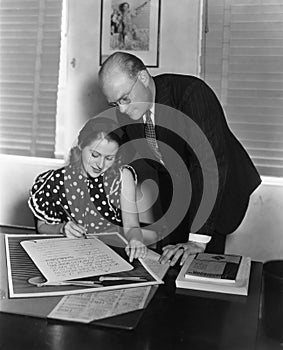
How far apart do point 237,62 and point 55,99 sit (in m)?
1.01

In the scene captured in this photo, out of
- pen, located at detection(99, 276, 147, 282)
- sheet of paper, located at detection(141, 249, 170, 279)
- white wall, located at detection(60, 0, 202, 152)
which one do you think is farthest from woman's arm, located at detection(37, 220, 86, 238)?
white wall, located at detection(60, 0, 202, 152)

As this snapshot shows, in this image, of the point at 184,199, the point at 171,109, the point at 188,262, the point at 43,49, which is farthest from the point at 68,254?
the point at 43,49

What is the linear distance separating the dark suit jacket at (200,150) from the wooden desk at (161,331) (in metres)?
0.58

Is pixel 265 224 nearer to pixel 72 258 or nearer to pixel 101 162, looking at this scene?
pixel 101 162

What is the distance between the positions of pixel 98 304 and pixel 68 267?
207 millimetres

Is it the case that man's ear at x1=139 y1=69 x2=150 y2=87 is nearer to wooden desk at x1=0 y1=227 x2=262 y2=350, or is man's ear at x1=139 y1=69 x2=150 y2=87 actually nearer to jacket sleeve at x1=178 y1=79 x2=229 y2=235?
jacket sleeve at x1=178 y1=79 x2=229 y2=235

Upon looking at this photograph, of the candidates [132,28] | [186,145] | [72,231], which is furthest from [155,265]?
[132,28]

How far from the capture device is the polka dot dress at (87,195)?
69.0 inches

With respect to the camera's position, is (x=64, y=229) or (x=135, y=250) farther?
(x=64, y=229)

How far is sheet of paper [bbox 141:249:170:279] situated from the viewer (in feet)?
3.84

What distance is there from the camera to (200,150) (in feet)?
5.51

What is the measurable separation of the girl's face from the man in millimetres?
129

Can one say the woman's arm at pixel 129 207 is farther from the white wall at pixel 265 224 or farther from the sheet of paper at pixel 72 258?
the white wall at pixel 265 224

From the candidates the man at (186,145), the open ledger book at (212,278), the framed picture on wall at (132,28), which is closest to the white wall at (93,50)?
the framed picture on wall at (132,28)
